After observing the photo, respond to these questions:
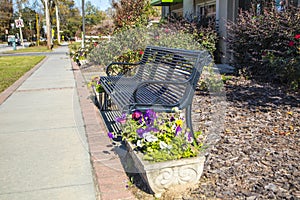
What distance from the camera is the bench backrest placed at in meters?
3.32

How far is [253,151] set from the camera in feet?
11.2

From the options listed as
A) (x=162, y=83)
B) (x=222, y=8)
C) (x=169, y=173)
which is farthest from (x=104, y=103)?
(x=222, y=8)

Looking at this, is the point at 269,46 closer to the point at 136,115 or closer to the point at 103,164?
the point at 136,115

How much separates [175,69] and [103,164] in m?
1.61

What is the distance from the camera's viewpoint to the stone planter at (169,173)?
8.42ft

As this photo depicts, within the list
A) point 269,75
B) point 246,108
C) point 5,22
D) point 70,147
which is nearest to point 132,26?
point 269,75

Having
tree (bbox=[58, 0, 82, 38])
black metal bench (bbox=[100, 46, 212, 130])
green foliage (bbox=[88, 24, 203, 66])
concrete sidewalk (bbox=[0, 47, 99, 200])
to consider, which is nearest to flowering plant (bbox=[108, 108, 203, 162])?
black metal bench (bbox=[100, 46, 212, 130])

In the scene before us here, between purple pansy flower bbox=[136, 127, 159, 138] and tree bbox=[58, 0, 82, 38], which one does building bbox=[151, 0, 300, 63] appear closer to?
purple pansy flower bbox=[136, 127, 159, 138]

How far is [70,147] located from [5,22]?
235ft

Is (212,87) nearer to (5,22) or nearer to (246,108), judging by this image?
(246,108)

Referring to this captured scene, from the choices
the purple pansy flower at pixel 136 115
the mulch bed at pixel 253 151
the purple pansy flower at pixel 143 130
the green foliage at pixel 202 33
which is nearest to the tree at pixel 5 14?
the green foliage at pixel 202 33

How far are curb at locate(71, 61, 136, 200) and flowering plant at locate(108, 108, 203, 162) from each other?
0.35 meters

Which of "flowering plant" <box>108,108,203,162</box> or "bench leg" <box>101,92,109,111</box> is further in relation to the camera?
"bench leg" <box>101,92,109,111</box>

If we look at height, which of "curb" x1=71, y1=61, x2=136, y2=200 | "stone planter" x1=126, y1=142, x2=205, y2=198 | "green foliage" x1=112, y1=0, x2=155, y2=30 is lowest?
"curb" x1=71, y1=61, x2=136, y2=200
